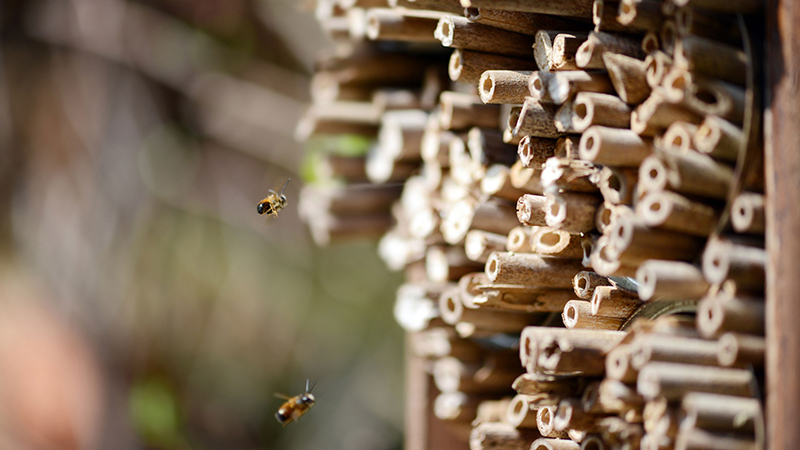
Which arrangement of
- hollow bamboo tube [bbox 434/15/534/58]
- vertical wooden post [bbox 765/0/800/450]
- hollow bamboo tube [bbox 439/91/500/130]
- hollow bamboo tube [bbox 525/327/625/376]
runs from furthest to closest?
1. hollow bamboo tube [bbox 439/91/500/130]
2. hollow bamboo tube [bbox 434/15/534/58]
3. hollow bamboo tube [bbox 525/327/625/376]
4. vertical wooden post [bbox 765/0/800/450]

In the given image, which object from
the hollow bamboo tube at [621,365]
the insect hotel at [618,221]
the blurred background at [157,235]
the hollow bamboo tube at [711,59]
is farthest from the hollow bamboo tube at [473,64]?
the blurred background at [157,235]

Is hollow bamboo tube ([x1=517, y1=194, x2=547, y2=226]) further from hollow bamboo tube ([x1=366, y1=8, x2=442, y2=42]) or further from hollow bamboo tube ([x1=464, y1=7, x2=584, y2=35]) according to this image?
hollow bamboo tube ([x1=366, y1=8, x2=442, y2=42])

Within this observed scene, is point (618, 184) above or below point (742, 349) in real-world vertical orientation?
above

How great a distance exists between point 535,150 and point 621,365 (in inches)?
9.1

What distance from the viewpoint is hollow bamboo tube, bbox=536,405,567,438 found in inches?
26.5

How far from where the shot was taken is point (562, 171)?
648 mm

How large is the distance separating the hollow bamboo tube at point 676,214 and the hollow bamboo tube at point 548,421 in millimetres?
→ 224

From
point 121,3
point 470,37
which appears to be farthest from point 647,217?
point 121,3

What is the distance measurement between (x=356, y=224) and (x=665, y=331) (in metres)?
0.74

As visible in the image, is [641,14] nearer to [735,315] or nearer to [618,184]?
[618,184]

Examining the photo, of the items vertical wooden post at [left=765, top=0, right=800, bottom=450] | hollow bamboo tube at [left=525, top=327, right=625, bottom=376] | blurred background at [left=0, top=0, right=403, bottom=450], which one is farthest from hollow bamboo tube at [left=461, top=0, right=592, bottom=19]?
blurred background at [left=0, top=0, right=403, bottom=450]

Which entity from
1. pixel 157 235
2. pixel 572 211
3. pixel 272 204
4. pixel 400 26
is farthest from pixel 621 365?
pixel 157 235

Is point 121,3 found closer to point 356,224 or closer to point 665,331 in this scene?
point 356,224

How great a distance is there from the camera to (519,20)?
28.8 inches
